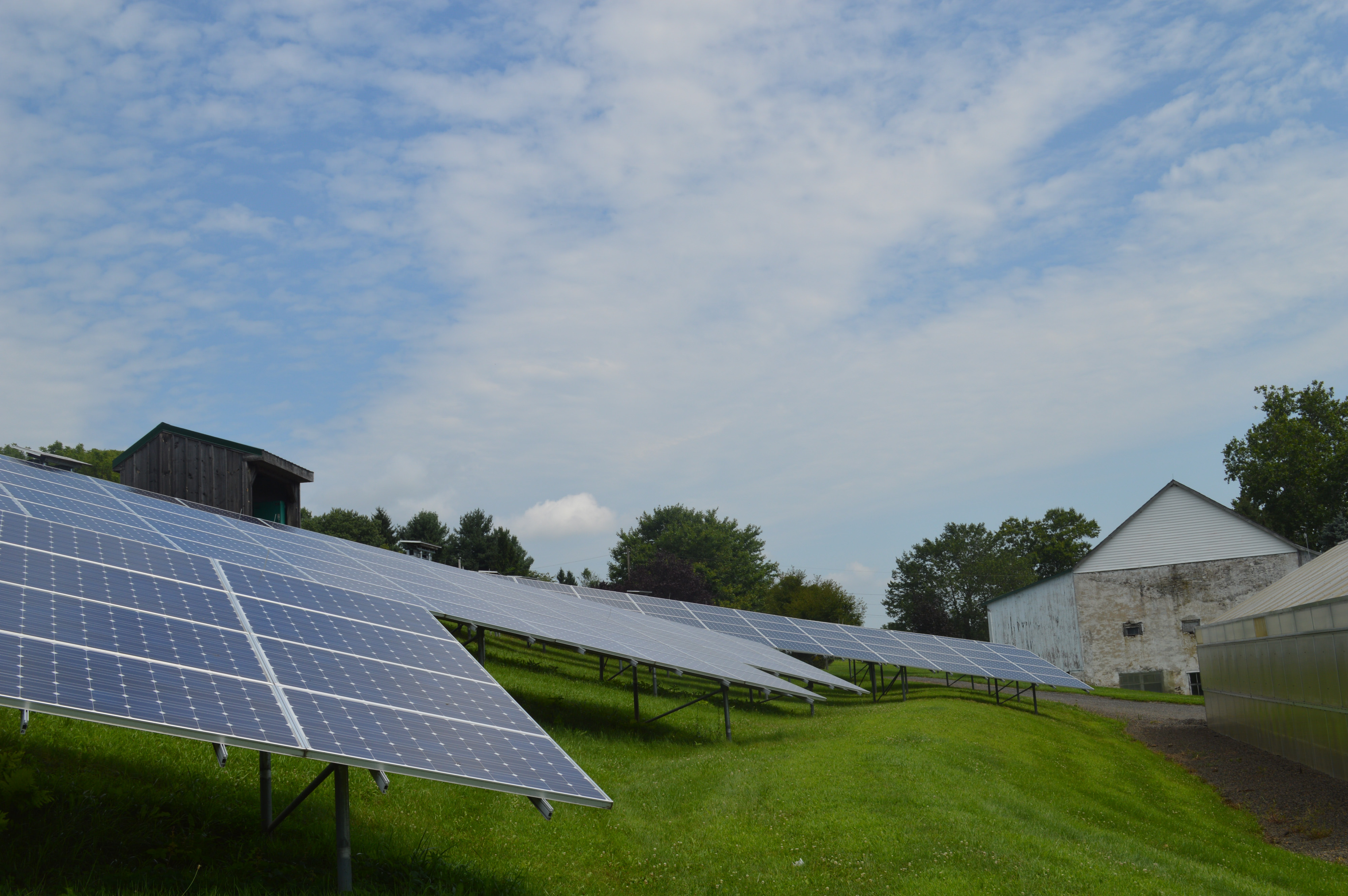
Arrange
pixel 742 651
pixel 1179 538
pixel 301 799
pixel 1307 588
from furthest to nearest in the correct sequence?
pixel 1179 538 < pixel 742 651 < pixel 1307 588 < pixel 301 799

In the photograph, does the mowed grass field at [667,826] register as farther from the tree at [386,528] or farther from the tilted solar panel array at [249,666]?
the tree at [386,528]

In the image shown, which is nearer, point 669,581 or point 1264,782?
point 1264,782

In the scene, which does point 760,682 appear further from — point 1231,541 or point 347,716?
point 1231,541

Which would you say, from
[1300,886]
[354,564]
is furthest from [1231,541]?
[354,564]

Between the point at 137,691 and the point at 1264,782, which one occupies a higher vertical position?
the point at 137,691

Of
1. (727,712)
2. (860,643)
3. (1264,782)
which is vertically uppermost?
(860,643)

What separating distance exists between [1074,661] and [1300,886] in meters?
47.2

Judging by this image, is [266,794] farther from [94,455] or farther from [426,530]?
[94,455]

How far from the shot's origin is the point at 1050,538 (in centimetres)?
11231

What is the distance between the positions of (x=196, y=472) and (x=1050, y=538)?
→ 102 m

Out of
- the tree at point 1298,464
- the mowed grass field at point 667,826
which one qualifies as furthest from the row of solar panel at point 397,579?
the tree at point 1298,464

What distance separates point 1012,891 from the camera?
1088 cm

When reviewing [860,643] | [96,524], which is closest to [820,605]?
[860,643]

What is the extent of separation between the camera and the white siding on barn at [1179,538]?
55.8 meters
